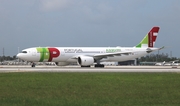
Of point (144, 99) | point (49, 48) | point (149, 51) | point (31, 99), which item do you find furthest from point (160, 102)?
point (149, 51)

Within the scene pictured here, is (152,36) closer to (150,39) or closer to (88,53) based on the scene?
(150,39)

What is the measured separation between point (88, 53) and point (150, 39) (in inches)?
431

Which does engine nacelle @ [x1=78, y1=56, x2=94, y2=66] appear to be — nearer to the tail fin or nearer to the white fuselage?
the white fuselage

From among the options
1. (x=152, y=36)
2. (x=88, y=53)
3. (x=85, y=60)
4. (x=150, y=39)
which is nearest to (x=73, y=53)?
(x=88, y=53)

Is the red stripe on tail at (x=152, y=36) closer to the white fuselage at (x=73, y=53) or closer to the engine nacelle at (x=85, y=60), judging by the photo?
the white fuselage at (x=73, y=53)

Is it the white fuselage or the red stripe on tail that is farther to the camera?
the red stripe on tail

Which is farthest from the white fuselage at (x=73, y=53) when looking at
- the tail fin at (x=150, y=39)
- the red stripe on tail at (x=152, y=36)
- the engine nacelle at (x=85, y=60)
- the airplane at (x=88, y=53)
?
the engine nacelle at (x=85, y=60)

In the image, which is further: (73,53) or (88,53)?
(88,53)

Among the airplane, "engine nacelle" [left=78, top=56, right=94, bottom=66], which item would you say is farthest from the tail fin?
"engine nacelle" [left=78, top=56, right=94, bottom=66]

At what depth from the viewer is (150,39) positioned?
62438 mm

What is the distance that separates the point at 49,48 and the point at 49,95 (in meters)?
39.8

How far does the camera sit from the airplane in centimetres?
5594

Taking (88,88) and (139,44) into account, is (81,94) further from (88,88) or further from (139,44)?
(139,44)

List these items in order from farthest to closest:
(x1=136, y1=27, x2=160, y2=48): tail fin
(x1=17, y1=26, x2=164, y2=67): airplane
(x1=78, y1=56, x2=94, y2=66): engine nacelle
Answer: (x1=136, y1=27, x2=160, y2=48): tail fin, (x1=17, y1=26, x2=164, y2=67): airplane, (x1=78, y1=56, x2=94, y2=66): engine nacelle
